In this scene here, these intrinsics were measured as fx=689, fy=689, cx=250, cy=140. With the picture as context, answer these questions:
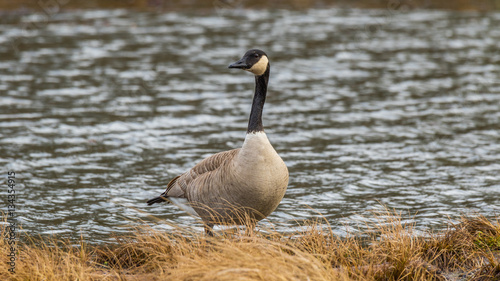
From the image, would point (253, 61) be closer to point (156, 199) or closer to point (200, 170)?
point (200, 170)

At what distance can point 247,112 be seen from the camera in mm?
16641

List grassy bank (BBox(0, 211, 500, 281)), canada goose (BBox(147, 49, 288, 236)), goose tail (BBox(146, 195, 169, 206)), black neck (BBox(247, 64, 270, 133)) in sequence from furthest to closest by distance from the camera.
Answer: goose tail (BBox(146, 195, 169, 206)), black neck (BBox(247, 64, 270, 133)), canada goose (BBox(147, 49, 288, 236)), grassy bank (BBox(0, 211, 500, 281))

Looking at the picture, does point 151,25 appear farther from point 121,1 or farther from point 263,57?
point 263,57

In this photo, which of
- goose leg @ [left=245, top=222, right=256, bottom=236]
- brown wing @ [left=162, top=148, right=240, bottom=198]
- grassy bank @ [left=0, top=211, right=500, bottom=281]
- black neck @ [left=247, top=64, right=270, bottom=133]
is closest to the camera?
grassy bank @ [left=0, top=211, right=500, bottom=281]

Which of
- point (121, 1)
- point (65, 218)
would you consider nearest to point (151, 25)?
point (121, 1)

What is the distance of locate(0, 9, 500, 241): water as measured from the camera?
1121cm

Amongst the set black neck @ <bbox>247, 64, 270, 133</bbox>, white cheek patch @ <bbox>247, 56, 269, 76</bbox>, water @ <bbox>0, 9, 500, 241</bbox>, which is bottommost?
water @ <bbox>0, 9, 500, 241</bbox>

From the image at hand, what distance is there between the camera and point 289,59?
22.0 metres

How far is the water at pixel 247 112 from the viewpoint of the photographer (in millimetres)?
11211

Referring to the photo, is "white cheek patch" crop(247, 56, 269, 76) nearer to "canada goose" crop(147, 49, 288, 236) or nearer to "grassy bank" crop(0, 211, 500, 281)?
"canada goose" crop(147, 49, 288, 236)

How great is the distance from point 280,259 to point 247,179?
1.64 meters

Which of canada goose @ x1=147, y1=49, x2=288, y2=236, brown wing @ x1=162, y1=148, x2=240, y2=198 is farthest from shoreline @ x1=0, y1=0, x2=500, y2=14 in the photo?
canada goose @ x1=147, y1=49, x2=288, y2=236

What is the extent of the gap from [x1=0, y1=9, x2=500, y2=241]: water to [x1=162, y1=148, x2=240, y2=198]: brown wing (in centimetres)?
80

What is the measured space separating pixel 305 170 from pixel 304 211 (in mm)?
2261
